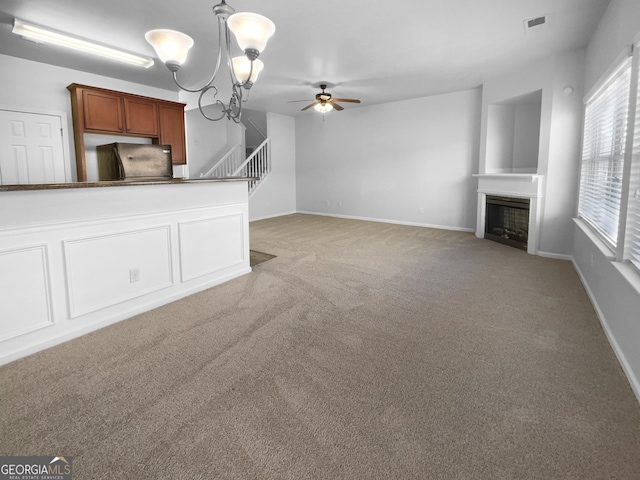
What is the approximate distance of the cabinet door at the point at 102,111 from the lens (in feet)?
16.6

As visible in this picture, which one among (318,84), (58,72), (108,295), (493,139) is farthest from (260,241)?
(493,139)

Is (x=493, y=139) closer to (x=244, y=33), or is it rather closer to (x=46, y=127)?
(x=244, y=33)

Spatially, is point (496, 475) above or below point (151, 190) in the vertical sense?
below

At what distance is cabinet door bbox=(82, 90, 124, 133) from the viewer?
5.05 meters

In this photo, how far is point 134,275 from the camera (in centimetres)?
296

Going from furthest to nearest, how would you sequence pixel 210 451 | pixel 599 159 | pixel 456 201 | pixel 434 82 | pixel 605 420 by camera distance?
pixel 456 201, pixel 434 82, pixel 599 159, pixel 605 420, pixel 210 451

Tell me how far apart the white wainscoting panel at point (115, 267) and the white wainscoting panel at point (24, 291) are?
0.16m

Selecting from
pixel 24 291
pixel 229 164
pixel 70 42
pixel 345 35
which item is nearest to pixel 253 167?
pixel 229 164

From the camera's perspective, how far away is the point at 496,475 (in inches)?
53.6

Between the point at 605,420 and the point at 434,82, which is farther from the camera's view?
the point at 434,82

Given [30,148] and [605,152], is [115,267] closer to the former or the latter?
[30,148]

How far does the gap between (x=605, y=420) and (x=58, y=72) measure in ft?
22.7

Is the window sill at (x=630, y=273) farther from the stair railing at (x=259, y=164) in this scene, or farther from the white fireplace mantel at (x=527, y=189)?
the stair railing at (x=259, y=164)

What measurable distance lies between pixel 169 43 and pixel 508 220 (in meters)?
5.36
